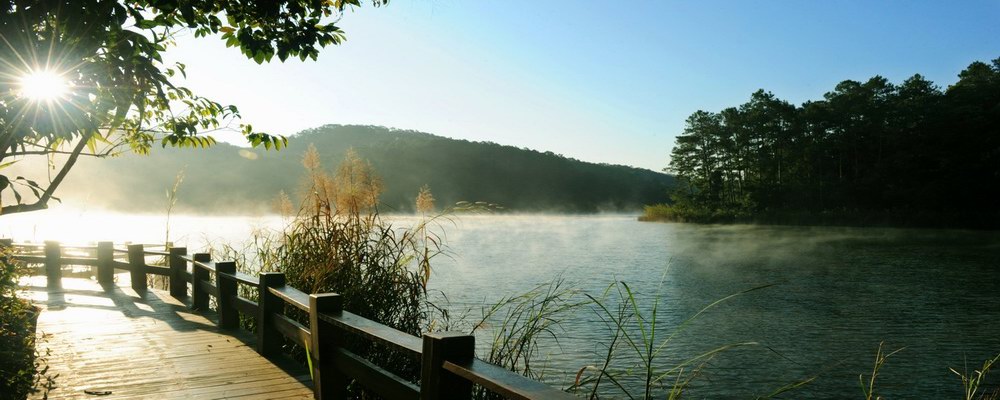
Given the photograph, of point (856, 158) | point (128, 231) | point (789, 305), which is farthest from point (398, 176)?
point (789, 305)

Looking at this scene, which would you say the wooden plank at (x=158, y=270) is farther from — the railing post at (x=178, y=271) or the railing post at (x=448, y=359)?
the railing post at (x=448, y=359)

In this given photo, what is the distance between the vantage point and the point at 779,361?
10367 millimetres

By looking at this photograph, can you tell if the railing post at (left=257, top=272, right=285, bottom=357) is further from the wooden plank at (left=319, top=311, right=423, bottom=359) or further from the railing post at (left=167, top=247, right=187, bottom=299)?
the railing post at (left=167, top=247, right=187, bottom=299)

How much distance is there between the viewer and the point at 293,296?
4836mm

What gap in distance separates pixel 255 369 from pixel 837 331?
11203 millimetres

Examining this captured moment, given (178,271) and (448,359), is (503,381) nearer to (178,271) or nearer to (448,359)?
(448,359)

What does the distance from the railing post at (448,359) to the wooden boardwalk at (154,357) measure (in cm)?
201

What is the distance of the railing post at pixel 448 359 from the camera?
2.69 meters

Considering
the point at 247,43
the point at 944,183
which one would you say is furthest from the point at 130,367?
the point at 944,183

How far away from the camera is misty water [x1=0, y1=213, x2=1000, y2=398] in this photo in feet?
31.4

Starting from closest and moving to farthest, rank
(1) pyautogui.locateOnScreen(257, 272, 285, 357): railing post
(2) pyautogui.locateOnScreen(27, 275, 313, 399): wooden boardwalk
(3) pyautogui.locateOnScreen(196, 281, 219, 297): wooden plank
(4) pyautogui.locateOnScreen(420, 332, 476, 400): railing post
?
(4) pyautogui.locateOnScreen(420, 332, 476, 400): railing post, (2) pyautogui.locateOnScreen(27, 275, 313, 399): wooden boardwalk, (1) pyautogui.locateOnScreen(257, 272, 285, 357): railing post, (3) pyautogui.locateOnScreen(196, 281, 219, 297): wooden plank

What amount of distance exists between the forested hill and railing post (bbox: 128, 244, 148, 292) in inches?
2387

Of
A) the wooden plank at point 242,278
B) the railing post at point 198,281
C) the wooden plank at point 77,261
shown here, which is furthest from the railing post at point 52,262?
the wooden plank at point 242,278

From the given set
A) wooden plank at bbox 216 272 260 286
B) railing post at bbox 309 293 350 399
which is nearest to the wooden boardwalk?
railing post at bbox 309 293 350 399
